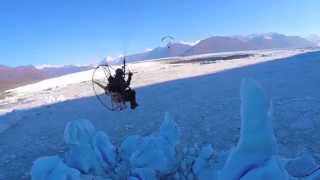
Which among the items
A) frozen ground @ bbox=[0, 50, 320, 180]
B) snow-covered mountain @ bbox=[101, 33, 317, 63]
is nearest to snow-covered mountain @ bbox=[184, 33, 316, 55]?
snow-covered mountain @ bbox=[101, 33, 317, 63]

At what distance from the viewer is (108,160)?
398cm

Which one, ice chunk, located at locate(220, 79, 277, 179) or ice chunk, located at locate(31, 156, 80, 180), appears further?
ice chunk, located at locate(31, 156, 80, 180)

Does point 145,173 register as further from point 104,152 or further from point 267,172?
point 267,172

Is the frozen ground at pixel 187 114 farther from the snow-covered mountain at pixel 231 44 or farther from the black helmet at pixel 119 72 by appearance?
the snow-covered mountain at pixel 231 44

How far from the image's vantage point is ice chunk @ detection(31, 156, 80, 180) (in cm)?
337

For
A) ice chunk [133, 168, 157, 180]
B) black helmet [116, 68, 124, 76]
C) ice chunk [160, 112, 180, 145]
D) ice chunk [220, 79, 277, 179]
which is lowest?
ice chunk [133, 168, 157, 180]

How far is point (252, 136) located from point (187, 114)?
3.45 m

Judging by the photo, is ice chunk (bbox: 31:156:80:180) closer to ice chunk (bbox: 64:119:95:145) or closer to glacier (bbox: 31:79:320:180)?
glacier (bbox: 31:79:320:180)

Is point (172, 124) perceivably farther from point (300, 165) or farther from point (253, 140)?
point (253, 140)

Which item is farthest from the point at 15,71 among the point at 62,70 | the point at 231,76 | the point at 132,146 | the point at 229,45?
the point at 132,146

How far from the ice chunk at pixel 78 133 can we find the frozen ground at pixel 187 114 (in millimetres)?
863

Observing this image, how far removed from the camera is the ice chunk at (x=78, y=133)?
3.92 m

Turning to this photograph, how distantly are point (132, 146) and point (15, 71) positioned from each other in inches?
1042

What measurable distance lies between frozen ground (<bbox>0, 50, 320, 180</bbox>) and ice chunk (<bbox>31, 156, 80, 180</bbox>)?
1.15m
